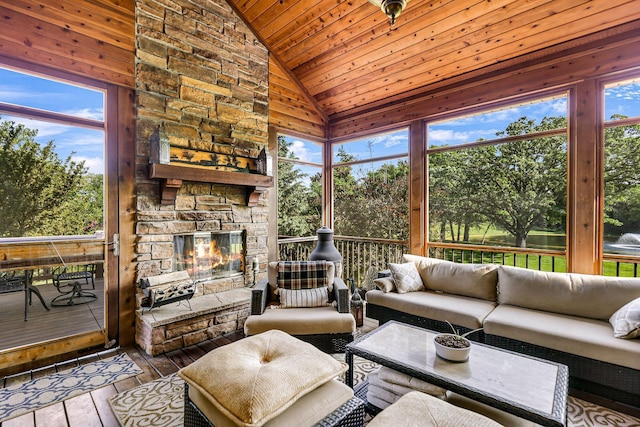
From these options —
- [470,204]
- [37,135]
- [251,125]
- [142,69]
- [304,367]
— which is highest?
[142,69]

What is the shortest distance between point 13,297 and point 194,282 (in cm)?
152

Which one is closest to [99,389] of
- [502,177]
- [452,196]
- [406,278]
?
[406,278]

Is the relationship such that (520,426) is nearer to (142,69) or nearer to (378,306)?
(378,306)

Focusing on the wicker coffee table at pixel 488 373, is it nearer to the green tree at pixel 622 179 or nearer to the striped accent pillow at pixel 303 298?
the striped accent pillow at pixel 303 298

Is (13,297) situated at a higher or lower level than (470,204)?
lower

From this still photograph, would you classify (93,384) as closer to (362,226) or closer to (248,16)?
(362,226)

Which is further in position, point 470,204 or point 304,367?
point 470,204

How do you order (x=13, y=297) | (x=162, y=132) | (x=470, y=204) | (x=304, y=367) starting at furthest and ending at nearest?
(x=470, y=204)
(x=162, y=132)
(x=13, y=297)
(x=304, y=367)

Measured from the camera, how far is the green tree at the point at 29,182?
2.69 metres

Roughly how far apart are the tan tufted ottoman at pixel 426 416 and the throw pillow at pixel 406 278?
6.74 ft

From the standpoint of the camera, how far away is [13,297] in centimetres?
277

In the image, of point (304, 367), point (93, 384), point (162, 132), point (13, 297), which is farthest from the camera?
point (162, 132)

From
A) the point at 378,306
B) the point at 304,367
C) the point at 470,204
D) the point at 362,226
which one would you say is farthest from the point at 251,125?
the point at 304,367

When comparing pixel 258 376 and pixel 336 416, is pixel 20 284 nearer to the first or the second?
pixel 258 376
